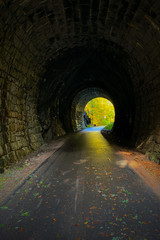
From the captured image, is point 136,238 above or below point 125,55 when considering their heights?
below

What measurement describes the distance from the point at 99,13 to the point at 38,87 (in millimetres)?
5213

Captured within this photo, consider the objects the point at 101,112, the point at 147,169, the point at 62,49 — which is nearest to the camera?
the point at 147,169

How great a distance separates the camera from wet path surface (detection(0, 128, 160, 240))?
8.13 ft

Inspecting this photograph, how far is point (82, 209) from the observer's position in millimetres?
3107

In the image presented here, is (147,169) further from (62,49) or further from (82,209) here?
(62,49)

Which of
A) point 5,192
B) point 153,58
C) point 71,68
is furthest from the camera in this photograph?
point 71,68

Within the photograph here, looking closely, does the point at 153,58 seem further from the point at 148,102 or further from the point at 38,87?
the point at 38,87

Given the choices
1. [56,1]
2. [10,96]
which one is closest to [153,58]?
[56,1]

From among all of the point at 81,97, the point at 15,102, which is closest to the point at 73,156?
the point at 15,102

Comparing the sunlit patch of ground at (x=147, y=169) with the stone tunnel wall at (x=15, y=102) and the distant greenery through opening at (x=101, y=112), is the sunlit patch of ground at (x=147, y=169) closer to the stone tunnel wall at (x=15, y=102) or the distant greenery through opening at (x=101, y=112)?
the stone tunnel wall at (x=15, y=102)

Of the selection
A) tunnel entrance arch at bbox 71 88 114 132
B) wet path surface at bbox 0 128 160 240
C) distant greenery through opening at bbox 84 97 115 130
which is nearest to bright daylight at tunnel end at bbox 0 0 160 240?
wet path surface at bbox 0 128 160 240

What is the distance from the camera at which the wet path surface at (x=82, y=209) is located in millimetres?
2479

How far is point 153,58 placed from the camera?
6.66 m

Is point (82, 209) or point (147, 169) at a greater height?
point (82, 209)
